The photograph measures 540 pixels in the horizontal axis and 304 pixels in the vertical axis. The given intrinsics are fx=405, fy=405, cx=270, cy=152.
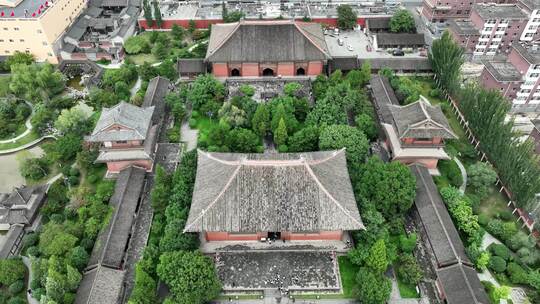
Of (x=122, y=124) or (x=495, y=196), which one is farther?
(x=495, y=196)

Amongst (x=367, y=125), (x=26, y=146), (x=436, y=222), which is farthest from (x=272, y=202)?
(x=26, y=146)

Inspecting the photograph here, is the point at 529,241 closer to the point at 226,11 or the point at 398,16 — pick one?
the point at 398,16

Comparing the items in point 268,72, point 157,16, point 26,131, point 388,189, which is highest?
point 157,16

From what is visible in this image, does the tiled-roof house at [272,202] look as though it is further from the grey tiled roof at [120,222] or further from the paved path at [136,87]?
the paved path at [136,87]

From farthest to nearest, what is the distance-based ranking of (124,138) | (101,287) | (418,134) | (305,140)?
1. (305,140)
2. (418,134)
3. (124,138)
4. (101,287)

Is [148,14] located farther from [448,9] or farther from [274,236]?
[448,9]

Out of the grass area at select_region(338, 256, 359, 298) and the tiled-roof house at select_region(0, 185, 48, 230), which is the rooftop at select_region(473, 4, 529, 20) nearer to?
the grass area at select_region(338, 256, 359, 298)

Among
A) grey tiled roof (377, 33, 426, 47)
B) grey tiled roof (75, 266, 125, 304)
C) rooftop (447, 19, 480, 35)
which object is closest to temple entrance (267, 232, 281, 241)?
grey tiled roof (75, 266, 125, 304)

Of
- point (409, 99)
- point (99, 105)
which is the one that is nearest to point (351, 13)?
point (409, 99)
